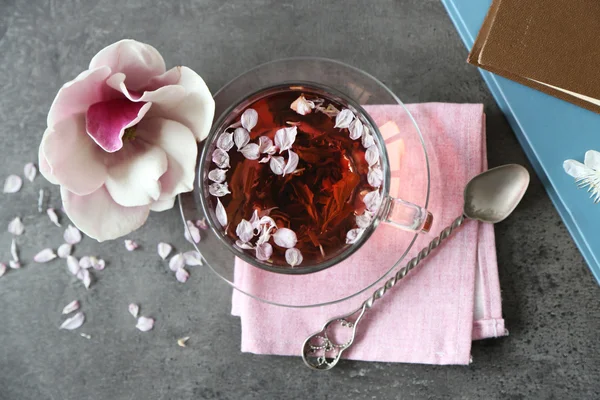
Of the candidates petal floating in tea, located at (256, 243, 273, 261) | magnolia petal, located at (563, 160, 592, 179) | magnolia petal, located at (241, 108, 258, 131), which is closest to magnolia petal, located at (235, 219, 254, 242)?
petal floating in tea, located at (256, 243, 273, 261)

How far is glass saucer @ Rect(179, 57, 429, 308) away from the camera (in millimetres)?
823

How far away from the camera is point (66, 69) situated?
0.93 m

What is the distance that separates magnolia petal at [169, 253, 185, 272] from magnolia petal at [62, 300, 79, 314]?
0.54 ft

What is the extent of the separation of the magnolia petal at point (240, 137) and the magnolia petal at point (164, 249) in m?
0.25

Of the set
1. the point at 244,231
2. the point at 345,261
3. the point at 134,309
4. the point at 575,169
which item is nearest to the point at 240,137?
the point at 244,231

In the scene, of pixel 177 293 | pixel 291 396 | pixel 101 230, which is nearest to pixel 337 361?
pixel 291 396

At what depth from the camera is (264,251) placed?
76 centimetres

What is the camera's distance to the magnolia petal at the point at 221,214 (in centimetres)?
76

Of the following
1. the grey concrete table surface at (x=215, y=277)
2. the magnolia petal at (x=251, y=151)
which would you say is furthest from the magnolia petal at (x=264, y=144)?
the grey concrete table surface at (x=215, y=277)

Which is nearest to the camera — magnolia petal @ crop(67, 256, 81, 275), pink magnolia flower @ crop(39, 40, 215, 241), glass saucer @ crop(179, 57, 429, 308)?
pink magnolia flower @ crop(39, 40, 215, 241)

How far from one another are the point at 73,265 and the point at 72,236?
0.05 meters

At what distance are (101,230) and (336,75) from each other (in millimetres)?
397

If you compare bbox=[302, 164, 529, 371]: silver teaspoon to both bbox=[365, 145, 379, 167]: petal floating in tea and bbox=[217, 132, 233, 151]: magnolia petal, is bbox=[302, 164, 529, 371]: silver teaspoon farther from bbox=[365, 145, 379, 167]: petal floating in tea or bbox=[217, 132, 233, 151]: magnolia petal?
bbox=[217, 132, 233, 151]: magnolia petal

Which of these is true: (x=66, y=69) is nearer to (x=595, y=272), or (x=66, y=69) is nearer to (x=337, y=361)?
(x=337, y=361)
